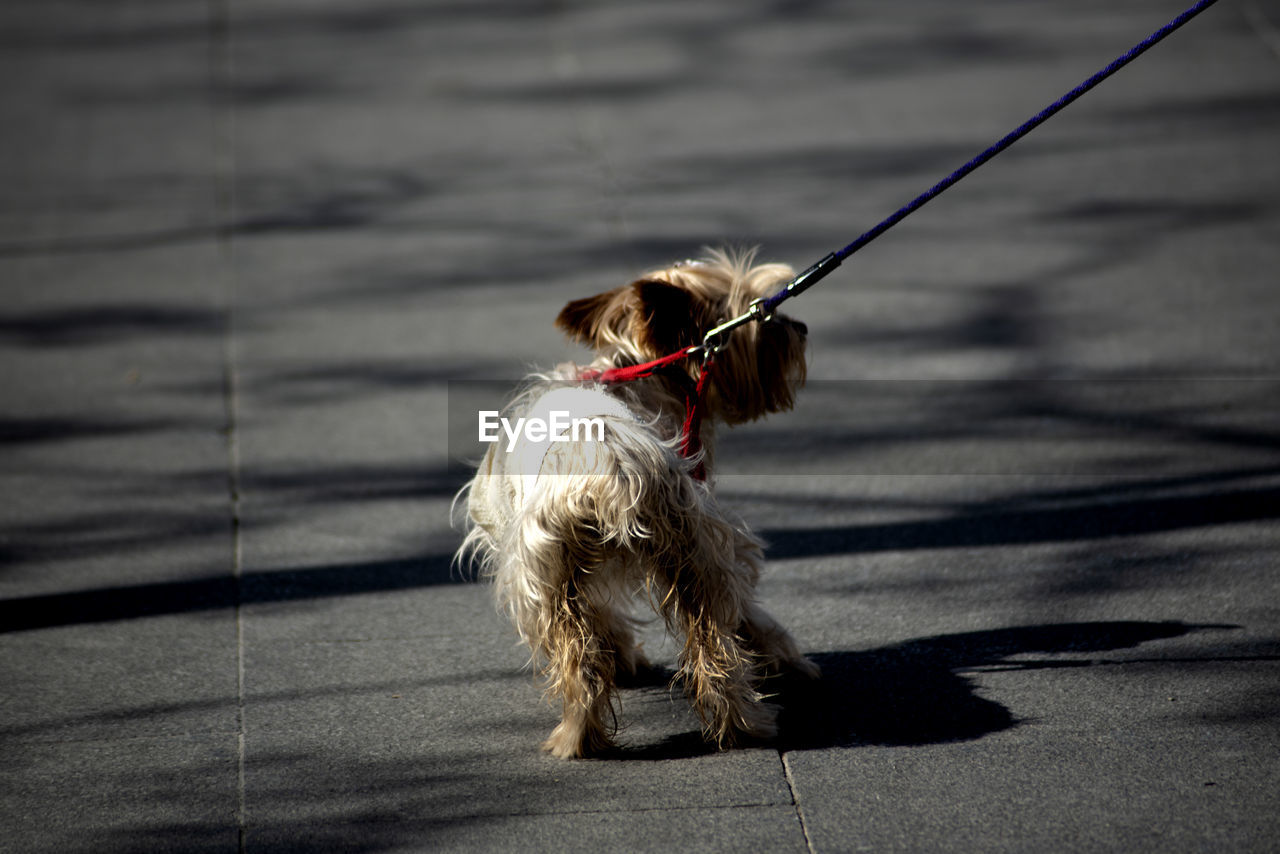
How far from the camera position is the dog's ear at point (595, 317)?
143 inches

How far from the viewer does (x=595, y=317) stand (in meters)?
3.66

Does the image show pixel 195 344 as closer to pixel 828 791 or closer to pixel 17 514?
pixel 17 514

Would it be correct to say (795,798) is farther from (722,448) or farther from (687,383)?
(722,448)

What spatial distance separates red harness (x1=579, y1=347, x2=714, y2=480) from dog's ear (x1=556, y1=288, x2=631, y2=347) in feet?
0.36

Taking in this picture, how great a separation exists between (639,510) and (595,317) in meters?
0.66

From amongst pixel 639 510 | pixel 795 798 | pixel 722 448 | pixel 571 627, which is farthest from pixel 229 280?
pixel 795 798

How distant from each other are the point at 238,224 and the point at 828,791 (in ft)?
18.8

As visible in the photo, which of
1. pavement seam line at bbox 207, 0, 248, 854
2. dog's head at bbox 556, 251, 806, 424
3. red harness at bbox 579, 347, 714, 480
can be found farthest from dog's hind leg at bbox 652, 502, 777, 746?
pavement seam line at bbox 207, 0, 248, 854

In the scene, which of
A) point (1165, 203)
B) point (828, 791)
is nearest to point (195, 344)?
point (828, 791)

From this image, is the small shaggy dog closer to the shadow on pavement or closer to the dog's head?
the dog's head

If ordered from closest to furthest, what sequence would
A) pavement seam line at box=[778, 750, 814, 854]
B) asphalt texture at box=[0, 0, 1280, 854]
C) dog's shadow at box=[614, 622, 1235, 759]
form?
1. pavement seam line at box=[778, 750, 814, 854]
2. asphalt texture at box=[0, 0, 1280, 854]
3. dog's shadow at box=[614, 622, 1235, 759]

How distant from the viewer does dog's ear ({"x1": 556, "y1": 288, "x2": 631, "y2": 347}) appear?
3627mm

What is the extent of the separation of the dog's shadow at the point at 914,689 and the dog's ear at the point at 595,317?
1.23 m

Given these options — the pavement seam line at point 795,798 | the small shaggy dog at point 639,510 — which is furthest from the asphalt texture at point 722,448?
the small shaggy dog at point 639,510
